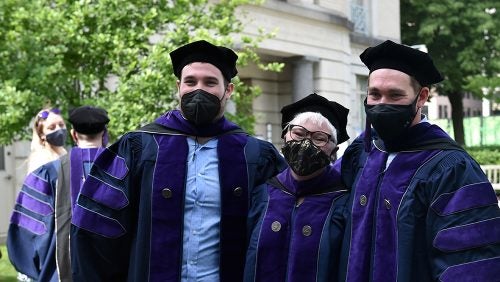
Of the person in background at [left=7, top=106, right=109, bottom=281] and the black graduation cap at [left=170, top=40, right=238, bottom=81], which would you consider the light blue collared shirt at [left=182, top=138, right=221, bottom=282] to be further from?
the person in background at [left=7, top=106, right=109, bottom=281]

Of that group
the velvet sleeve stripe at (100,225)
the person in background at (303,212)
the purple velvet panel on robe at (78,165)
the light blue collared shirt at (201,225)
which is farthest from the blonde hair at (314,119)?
the purple velvet panel on robe at (78,165)

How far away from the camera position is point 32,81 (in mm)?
7422

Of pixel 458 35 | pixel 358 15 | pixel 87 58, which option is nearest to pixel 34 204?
pixel 87 58

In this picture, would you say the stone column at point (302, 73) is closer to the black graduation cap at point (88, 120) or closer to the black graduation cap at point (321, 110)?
the black graduation cap at point (88, 120)

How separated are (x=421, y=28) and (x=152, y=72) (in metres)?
20.4

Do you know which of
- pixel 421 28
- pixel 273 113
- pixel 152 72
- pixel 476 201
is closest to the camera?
pixel 476 201

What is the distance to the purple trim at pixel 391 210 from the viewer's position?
3.19 metres

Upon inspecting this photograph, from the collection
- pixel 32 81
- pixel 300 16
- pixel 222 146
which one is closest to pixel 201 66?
pixel 222 146

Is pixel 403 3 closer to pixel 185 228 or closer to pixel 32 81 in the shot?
pixel 32 81

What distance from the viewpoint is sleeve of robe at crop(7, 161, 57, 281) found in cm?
527

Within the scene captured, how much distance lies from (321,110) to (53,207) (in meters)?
2.36

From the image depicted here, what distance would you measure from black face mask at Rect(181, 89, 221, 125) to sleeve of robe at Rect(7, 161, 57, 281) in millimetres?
1878

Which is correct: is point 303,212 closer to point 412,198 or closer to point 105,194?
point 412,198

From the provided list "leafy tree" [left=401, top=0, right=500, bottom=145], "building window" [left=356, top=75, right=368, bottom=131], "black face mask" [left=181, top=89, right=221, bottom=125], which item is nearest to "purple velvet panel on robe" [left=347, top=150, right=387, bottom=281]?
"black face mask" [left=181, top=89, right=221, bottom=125]
